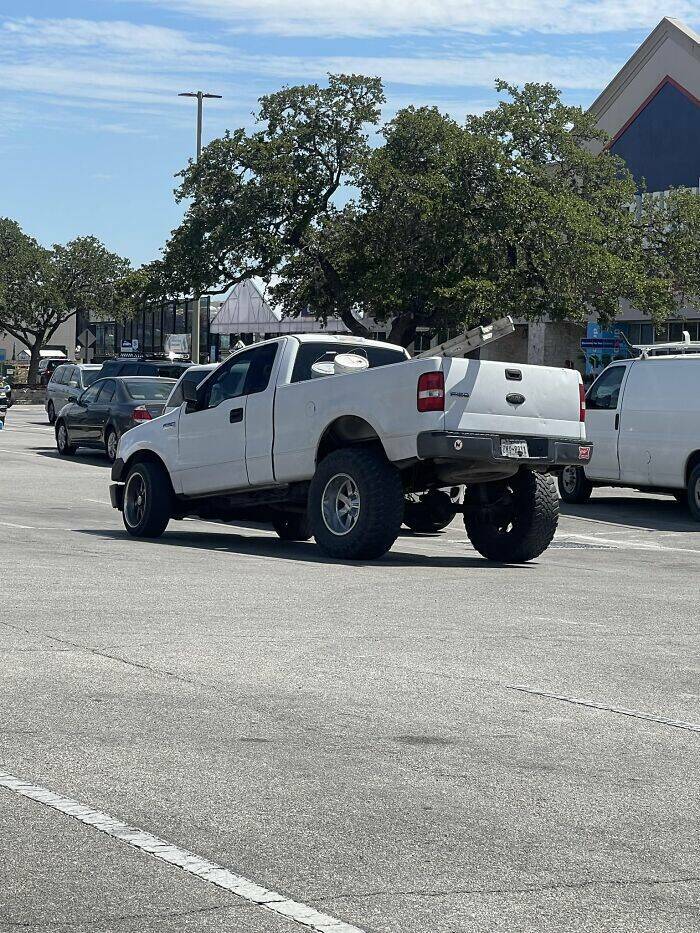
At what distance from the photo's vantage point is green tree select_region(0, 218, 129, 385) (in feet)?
300

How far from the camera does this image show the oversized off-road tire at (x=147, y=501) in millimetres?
15906

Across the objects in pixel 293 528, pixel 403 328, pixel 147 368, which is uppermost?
pixel 403 328

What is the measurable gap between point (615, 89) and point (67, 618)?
43807mm

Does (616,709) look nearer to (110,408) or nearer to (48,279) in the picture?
(110,408)

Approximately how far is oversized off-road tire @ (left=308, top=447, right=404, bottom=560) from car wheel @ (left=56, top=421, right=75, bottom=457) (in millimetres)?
17083

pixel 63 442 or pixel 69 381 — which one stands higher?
pixel 69 381

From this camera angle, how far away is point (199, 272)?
138ft

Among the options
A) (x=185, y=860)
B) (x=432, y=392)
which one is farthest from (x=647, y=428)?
(x=185, y=860)

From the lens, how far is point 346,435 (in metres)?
14.0

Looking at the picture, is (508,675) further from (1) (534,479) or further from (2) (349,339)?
(2) (349,339)

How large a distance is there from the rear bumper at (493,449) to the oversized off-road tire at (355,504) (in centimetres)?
52

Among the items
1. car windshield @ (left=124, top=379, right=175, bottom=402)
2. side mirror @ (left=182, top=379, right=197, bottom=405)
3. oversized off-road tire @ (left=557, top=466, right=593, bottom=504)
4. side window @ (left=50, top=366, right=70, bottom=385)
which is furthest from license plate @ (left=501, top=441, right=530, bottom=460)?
side window @ (left=50, top=366, right=70, bottom=385)

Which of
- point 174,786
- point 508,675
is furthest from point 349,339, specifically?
point 174,786

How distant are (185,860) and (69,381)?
118 feet
